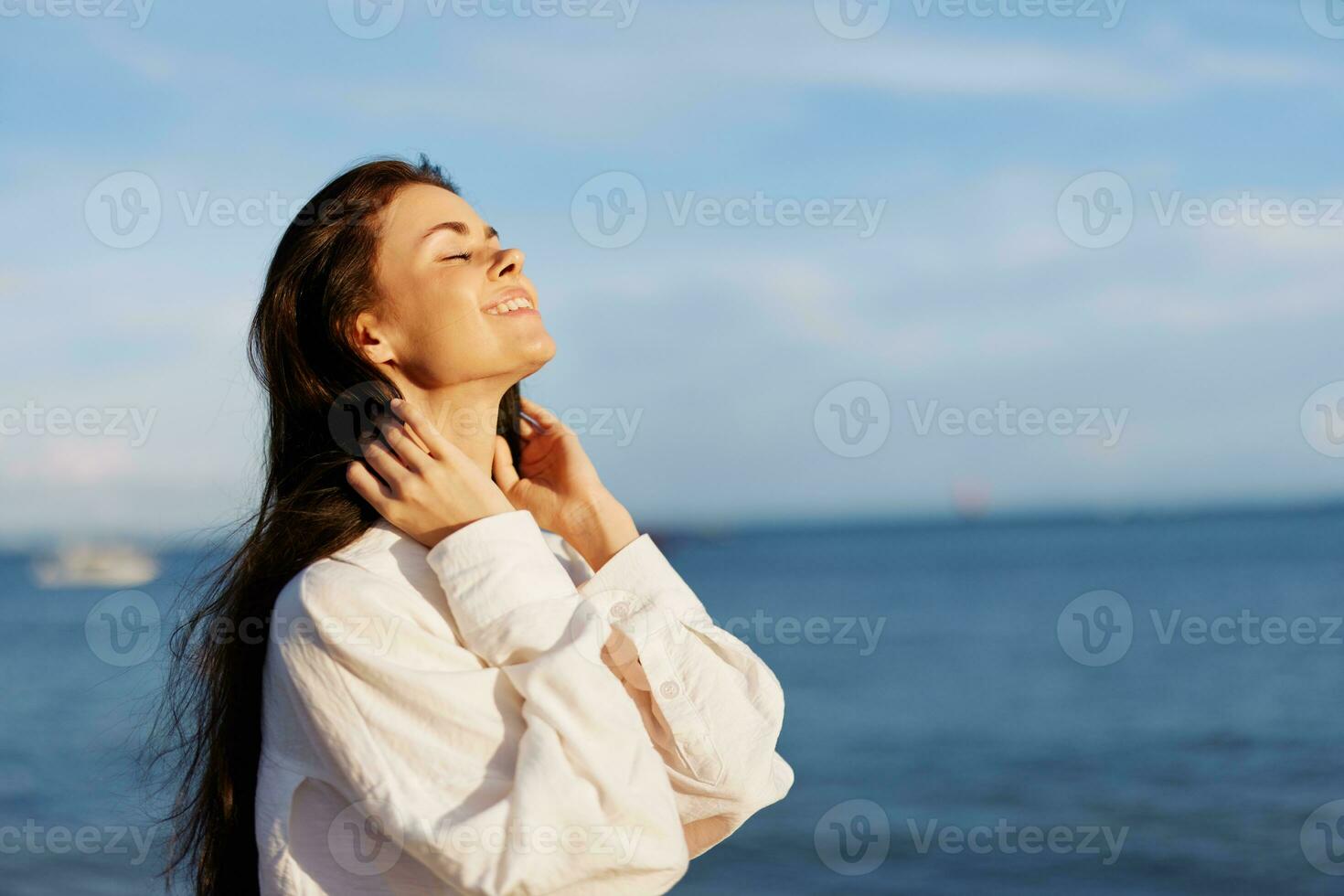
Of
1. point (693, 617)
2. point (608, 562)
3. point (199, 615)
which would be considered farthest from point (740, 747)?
point (199, 615)

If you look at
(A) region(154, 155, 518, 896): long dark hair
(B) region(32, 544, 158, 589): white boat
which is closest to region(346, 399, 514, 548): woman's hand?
(A) region(154, 155, 518, 896): long dark hair

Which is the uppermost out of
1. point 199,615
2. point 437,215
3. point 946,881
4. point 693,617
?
point 437,215

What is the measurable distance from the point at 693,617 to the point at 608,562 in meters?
0.23

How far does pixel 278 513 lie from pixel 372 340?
420mm

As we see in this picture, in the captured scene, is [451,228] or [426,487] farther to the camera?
[451,228]

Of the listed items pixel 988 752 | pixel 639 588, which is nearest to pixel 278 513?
pixel 639 588

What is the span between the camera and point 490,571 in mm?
2188

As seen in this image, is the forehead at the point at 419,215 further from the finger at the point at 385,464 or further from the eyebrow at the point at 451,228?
the finger at the point at 385,464

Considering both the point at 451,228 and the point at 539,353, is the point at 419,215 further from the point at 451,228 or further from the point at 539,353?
the point at 539,353

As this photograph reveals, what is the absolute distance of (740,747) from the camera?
248cm

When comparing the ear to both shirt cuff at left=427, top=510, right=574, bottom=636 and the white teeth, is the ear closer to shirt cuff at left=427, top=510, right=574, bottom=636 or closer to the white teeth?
the white teeth

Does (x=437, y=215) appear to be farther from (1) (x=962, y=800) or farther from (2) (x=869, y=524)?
(2) (x=869, y=524)

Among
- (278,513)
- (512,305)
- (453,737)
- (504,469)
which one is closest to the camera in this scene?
(453,737)

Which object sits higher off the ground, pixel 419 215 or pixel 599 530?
pixel 419 215
